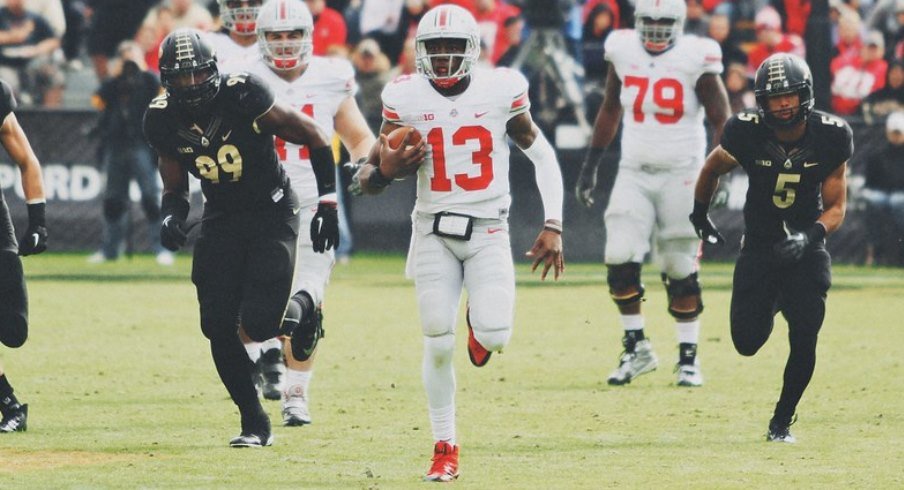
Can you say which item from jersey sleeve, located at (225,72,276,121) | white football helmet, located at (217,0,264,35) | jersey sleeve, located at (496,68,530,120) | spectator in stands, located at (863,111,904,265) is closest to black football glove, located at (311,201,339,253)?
jersey sleeve, located at (225,72,276,121)

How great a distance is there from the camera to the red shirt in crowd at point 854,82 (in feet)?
60.8

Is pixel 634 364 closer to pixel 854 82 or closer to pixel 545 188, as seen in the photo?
pixel 545 188

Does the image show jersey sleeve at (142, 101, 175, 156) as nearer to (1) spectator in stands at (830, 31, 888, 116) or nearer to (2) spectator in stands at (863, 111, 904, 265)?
(2) spectator in stands at (863, 111, 904, 265)

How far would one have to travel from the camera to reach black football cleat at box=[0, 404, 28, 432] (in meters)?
8.54

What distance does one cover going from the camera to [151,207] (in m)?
17.3

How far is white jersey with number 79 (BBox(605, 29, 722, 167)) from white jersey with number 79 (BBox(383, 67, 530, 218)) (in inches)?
120

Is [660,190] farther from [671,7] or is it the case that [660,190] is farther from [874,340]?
[874,340]

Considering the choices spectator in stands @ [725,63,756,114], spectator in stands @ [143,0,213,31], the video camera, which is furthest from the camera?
spectator in stands @ [143,0,213,31]

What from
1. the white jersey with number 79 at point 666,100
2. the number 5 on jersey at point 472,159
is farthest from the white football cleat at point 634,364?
the number 5 on jersey at point 472,159

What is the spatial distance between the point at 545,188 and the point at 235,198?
1.48m

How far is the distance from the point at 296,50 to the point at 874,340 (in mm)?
5090

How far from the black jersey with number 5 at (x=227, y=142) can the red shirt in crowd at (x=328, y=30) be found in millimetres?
11268

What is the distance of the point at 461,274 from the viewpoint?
24.8ft

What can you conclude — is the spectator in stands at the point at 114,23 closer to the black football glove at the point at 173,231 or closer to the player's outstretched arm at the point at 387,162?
the black football glove at the point at 173,231
